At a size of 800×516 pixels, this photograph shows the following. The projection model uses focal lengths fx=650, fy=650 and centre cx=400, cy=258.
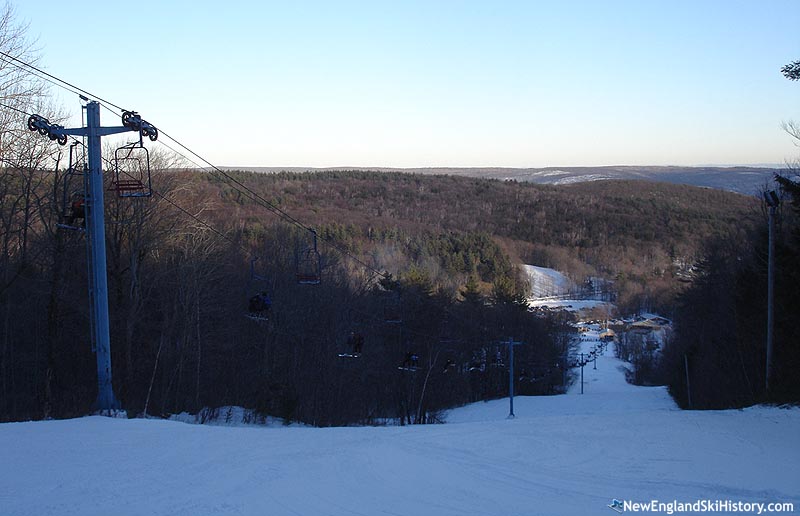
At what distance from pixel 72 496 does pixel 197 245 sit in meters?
25.6

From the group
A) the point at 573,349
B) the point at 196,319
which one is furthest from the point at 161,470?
Result: the point at 573,349

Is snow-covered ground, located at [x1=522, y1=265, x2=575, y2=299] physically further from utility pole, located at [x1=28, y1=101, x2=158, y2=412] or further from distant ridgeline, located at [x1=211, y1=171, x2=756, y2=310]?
utility pole, located at [x1=28, y1=101, x2=158, y2=412]

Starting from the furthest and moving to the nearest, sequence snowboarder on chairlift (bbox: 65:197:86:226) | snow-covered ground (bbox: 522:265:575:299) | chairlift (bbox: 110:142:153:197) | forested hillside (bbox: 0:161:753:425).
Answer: snow-covered ground (bbox: 522:265:575:299) < forested hillside (bbox: 0:161:753:425) < snowboarder on chairlift (bbox: 65:197:86:226) < chairlift (bbox: 110:142:153:197)

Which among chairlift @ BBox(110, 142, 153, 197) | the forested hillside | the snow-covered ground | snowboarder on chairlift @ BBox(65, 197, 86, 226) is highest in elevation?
chairlift @ BBox(110, 142, 153, 197)

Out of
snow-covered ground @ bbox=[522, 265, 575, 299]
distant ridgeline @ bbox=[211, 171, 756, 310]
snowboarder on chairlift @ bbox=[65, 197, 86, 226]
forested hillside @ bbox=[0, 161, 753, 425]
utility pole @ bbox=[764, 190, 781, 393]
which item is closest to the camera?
snowboarder on chairlift @ bbox=[65, 197, 86, 226]

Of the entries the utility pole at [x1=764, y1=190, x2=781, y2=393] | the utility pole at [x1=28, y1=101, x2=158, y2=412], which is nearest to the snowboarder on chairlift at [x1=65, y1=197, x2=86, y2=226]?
the utility pole at [x1=28, y1=101, x2=158, y2=412]

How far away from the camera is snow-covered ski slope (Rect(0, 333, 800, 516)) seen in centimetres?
730

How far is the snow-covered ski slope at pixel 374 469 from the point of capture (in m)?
7.30

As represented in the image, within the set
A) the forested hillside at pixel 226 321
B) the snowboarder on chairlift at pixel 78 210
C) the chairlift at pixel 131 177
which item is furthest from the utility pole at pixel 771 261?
the snowboarder on chairlift at pixel 78 210

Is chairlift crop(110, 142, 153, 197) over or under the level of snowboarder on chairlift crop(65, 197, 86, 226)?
over

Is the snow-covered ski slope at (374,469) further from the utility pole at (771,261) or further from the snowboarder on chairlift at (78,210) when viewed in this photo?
the utility pole at (771,261)

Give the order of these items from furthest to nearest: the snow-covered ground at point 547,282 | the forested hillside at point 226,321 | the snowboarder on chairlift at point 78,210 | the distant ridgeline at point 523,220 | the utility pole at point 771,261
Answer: the snow-covered ground at point 547,282 < the distant ridgeline at point 523,220 < the forested hillside at point 226,321 < the utility pole at point 771,261 < the snowboarder on chairlift at point 78,210

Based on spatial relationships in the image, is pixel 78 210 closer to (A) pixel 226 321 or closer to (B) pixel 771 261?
(B) pixel 771 261

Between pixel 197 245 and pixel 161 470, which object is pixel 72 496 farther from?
pixel 197 245
